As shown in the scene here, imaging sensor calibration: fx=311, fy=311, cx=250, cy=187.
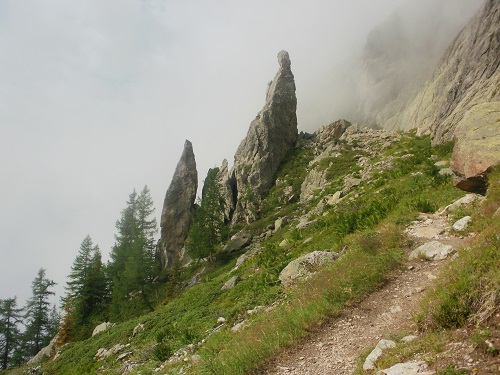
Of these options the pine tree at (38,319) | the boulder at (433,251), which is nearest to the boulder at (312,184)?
the boulder at (433,251)

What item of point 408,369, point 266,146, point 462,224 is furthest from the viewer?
point 266,146

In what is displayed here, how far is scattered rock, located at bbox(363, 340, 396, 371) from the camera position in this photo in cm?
494

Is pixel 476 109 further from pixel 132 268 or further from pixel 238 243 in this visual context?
pixel 132 268

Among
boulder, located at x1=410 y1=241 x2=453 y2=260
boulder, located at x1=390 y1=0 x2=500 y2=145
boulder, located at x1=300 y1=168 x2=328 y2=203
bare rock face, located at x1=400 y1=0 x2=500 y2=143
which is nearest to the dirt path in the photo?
boulder, located at x1=410 y1=241 x2=453 y2=260

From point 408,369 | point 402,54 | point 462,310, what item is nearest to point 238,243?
point 462,310

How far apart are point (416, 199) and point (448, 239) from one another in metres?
4.91

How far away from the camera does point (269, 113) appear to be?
57344 millimetres

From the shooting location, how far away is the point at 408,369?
4.25 metres

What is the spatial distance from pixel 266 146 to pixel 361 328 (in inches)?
1950

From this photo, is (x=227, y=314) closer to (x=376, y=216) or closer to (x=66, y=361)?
(x=376, y=216)

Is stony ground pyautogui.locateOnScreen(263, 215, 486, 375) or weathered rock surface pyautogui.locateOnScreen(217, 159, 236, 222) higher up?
weathered rock surface pyautogui.locateOnScreen(217, 159, 236, 222)

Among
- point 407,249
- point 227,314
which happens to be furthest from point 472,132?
point 227,314

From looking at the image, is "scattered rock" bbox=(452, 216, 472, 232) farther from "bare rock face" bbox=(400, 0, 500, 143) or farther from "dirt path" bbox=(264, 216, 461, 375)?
"bare rock face" bbox=(400, 0, 500, 143)

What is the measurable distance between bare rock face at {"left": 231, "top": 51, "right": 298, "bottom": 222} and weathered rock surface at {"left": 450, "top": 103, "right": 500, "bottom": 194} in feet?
114
